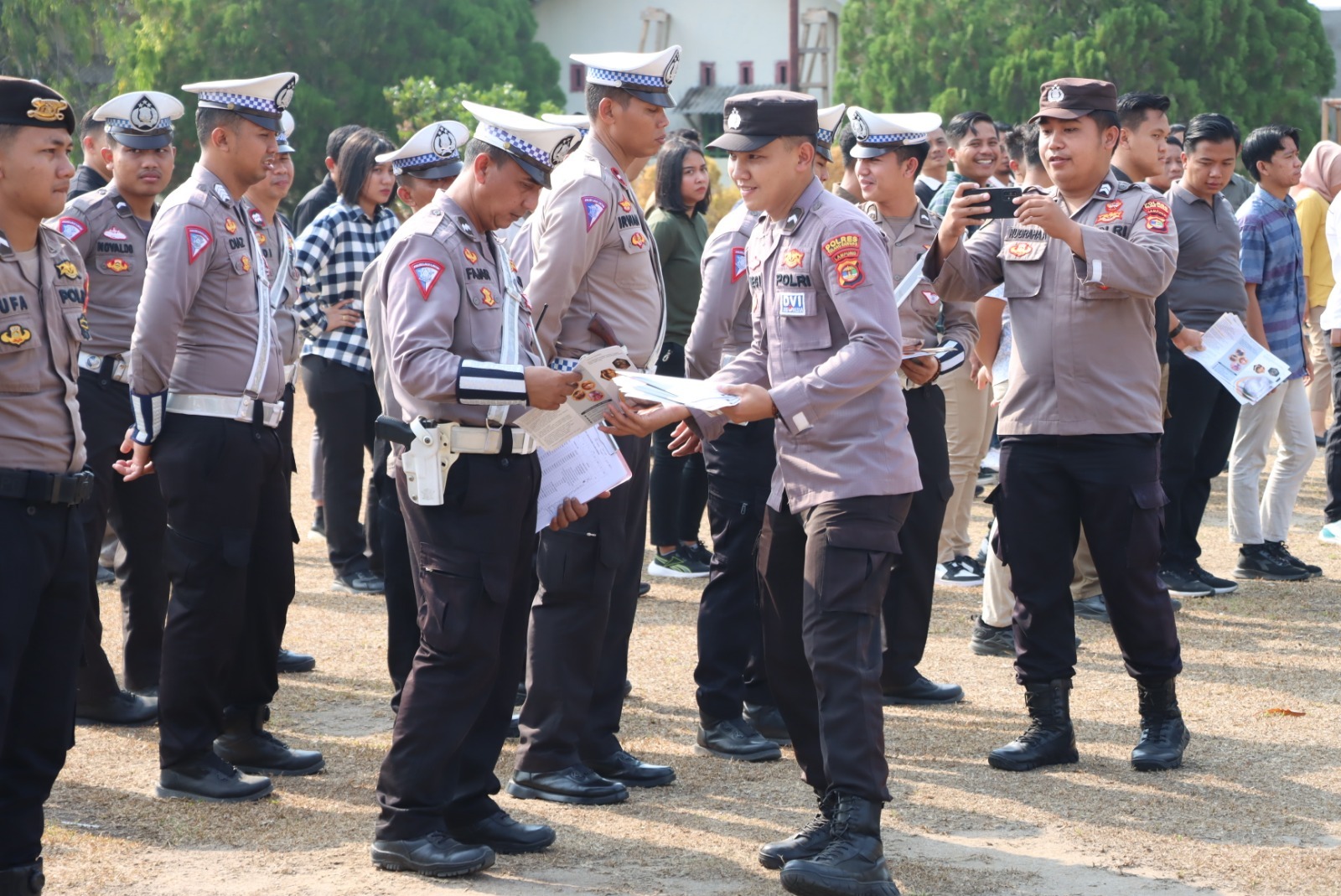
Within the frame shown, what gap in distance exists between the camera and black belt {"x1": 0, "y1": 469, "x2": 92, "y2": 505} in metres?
3.83

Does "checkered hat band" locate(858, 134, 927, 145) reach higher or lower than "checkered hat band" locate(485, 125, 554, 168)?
higher

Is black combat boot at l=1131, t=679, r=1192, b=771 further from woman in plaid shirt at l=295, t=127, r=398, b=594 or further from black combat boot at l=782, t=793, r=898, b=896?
woman in plaid shirt at l=295, t=127, r=398, b=594

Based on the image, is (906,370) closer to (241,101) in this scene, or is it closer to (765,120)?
(765,120)

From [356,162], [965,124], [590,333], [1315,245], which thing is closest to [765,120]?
[590,333]

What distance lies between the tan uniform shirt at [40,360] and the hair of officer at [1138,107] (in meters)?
4.55

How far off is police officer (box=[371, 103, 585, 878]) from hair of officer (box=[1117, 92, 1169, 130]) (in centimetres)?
334

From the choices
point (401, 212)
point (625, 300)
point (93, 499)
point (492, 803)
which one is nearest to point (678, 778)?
point (492, 803)

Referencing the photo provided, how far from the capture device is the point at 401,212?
19484mm

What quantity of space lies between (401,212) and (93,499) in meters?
13.9

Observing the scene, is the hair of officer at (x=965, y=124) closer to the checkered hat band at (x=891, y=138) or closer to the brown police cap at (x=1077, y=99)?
the checkered hat band at (x=891, y=138)

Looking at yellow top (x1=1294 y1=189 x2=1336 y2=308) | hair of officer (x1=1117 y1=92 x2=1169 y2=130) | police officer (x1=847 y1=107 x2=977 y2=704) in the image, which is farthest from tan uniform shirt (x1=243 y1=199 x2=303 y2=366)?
yellow top (x1=1294 y1=189 x2=1336 y2=308)

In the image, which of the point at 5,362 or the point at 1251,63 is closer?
the point at 5,362

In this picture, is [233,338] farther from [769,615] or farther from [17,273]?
[769,615]

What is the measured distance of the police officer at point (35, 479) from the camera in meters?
3.86
